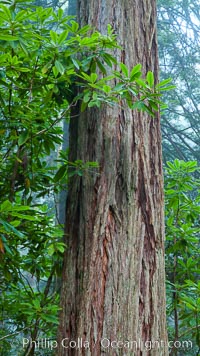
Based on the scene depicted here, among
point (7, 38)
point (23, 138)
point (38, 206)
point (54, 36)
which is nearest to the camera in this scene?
point (7, 38)

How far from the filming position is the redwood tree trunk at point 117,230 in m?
1.73

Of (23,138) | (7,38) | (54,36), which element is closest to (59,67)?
(54,36)

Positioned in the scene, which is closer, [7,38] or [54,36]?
[7,38]

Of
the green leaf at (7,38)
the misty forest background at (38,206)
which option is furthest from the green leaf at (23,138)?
the green leaf at (7,38)

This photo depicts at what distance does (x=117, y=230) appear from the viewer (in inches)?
72.1

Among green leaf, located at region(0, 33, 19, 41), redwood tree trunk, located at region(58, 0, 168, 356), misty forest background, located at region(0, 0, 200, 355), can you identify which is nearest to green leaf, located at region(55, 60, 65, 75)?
misty forest background, located at region(0, 0, 200, 355)

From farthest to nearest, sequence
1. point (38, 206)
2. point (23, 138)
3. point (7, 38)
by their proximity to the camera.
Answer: point (38, 206) → point (23, 138) → point (7, 38)

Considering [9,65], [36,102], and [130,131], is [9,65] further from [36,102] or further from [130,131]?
[130,131]

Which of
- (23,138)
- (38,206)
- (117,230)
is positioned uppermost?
(23,138)

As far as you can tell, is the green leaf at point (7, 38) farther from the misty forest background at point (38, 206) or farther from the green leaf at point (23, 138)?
the green leaf at point (23, 138)

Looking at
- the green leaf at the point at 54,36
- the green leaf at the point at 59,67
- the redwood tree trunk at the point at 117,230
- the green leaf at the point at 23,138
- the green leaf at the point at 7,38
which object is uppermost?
the green leaf at the point at 54,36

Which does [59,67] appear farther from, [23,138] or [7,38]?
[23,138]

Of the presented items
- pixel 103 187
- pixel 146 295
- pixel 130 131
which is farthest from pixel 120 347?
pixel 130 131

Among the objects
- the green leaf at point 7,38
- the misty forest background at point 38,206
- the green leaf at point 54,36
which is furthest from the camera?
the misty forest background at point 38,206
